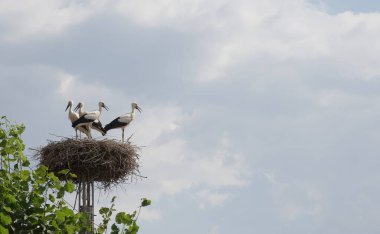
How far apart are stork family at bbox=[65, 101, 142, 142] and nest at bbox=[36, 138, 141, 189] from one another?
1596mm

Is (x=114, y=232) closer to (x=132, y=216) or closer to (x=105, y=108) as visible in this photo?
(x=132, y=216)

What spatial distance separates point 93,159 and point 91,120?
2708mm

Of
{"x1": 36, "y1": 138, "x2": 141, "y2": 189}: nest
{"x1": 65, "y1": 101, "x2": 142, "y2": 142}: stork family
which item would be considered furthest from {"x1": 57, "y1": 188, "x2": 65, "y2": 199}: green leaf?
{"x1": 65, "y1": 101, "x2": 142, "y2": 142}: stork family

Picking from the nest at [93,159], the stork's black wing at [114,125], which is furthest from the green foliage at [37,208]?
the stork's black wing at [114,125]

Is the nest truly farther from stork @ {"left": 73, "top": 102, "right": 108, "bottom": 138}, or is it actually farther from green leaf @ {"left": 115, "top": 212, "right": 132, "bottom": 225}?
green leaf @ {"left": 115, "top": 212, "right": 132, "bottom": 225}

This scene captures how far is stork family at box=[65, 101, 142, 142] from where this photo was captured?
19.6 meters

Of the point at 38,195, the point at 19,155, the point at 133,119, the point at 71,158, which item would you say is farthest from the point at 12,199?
the point at 133,119

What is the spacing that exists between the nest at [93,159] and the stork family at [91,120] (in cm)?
160

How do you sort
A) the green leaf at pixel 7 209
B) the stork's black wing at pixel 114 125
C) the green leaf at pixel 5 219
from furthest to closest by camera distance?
the stork's black wing at pixel 114 125, the green leaf at pixel 7 209, the green leaf at pixel 5 219

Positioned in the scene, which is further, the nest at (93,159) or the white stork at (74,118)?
the white stork at (74,118)

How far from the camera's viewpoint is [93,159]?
17.0 meters

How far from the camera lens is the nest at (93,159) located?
A: 55.9 ft

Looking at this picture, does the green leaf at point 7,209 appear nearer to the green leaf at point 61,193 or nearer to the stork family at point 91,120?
the green leaf at point 61,193

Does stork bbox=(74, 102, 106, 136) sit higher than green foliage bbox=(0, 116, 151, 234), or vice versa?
stork bbox=(74, 102, 106, 136)
